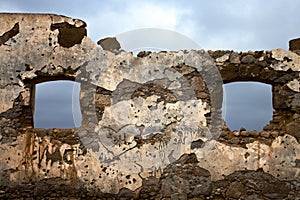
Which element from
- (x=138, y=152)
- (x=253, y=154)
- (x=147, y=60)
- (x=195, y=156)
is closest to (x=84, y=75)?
(x=147, y=60)

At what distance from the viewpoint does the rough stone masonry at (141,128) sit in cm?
514

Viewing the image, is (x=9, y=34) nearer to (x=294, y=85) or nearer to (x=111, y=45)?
(x=111, y=45)

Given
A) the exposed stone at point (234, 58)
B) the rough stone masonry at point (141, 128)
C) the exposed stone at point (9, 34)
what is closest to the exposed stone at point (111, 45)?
the rough stone masonry at point (141, 128)

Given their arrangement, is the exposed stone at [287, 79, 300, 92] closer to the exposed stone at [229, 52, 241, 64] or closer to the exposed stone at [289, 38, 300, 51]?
the exposed stone at [289, 38, 300, 51]

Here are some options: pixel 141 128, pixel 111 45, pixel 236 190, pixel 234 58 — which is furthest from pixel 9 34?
pixel 236 190

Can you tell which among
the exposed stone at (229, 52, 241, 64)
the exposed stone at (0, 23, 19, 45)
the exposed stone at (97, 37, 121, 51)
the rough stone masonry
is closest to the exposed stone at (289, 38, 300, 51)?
the rough stone masonry

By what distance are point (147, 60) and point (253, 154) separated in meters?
1.78

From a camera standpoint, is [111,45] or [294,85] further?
[111,45]

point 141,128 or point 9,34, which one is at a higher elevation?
point 9,34

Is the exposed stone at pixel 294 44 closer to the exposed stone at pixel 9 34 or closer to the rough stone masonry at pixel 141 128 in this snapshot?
the rough stone masonry at pixel 141 128

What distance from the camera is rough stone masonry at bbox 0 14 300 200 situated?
514 cm

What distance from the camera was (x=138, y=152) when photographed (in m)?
5.23

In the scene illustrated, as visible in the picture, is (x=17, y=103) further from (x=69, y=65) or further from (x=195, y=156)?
(x=195, y=156)

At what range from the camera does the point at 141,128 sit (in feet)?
17.2
